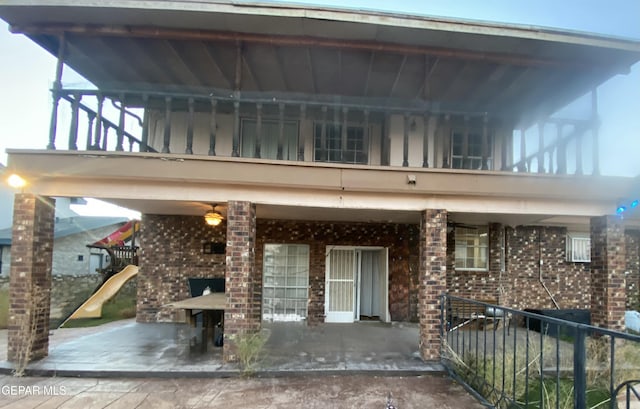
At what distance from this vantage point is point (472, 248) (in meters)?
9.30

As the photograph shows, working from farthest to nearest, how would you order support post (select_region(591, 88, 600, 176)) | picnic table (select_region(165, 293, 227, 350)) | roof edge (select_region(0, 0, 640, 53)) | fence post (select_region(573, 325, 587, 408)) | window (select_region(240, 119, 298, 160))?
window (select_region(240, 119, 298, 160)) → support post (select_region(591, 88, 600, 176)) → picnic table (select_region(165, 293, 227, 350)) → roof edge (select_region(0, 0, 640, 53)) → fence post (select_region(573, 325, 587, 408))

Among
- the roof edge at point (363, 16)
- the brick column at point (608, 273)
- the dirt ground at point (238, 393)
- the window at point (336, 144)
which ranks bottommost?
the dirt ground at point (238, 393)

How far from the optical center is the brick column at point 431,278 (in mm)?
5855

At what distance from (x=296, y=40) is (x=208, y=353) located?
5.25m

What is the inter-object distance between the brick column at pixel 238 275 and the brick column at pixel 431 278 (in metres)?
2.71

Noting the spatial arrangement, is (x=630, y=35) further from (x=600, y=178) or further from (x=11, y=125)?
(x=11, y=125)

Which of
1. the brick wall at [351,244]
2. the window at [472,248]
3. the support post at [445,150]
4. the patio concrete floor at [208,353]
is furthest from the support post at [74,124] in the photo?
the window at [472,248]

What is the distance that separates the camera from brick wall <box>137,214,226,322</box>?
890 cm

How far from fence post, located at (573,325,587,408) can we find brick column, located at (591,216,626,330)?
13.6 feet

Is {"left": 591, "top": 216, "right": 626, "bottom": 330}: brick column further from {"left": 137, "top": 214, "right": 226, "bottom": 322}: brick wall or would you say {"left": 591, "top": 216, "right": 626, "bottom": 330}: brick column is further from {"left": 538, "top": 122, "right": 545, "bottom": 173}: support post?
{"left": 137, "top": 214, "right": 226, "bottom": 322}: brick wall

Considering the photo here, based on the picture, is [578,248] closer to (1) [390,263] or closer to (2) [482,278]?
(2) [482,278]

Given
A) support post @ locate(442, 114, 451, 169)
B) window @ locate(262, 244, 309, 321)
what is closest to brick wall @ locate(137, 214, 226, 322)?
window @ locate(262, 244, 309, 321)

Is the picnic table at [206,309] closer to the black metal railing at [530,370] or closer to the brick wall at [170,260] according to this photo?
the brick wall at [170,260]

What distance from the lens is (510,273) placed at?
922cm
